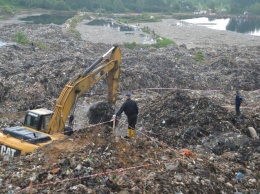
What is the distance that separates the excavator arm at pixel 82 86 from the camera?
9.30 metres

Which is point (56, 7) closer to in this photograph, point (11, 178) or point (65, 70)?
point (65, 70)

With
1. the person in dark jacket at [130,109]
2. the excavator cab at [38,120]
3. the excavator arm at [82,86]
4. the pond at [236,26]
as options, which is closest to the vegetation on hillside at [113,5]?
the pond at [236,26]

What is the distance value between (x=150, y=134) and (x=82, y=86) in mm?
2718

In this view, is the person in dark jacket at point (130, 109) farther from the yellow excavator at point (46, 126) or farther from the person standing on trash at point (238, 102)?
the person standing on trash at point (238, 102)

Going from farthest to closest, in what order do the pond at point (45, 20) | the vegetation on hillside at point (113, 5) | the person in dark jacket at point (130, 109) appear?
the vegetation on hillside at point (113, 5), the pond at point (45, 20), the person in dark jacket at point (130, 109)

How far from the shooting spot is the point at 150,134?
11719 mm

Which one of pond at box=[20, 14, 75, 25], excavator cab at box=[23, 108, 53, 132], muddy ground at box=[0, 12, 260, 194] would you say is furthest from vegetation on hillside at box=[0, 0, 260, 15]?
excavator cab at box=[23, 108, 53, 132]

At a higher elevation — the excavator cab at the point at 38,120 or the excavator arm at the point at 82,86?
the excavator arm at the point at 82,86

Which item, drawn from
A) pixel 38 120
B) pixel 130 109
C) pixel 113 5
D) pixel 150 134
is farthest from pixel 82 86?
pixel 113 5

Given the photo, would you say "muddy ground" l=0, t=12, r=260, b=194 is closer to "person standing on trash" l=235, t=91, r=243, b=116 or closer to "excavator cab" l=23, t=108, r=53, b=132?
"person standing on trash" l=235, t=91, r=243, b=116

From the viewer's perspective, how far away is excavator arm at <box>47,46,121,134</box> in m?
9.30

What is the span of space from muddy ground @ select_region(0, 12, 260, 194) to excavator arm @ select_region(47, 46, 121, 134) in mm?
Result: 758

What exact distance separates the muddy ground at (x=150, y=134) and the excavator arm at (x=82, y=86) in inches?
29.9

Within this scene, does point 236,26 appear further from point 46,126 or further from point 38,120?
point 38,120
